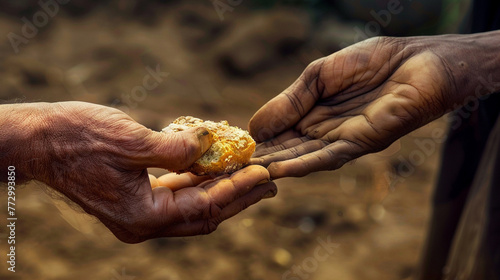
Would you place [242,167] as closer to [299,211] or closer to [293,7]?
[299,211]

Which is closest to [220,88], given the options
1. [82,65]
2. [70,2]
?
[82,65]

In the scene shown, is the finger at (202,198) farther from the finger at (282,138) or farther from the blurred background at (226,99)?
the blurred background at (226,99)

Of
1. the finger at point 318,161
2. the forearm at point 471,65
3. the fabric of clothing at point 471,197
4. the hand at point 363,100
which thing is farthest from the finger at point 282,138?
the fabric of clothing at point 471,197

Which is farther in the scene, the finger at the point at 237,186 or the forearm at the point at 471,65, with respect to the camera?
the forearm at the point at 471,65

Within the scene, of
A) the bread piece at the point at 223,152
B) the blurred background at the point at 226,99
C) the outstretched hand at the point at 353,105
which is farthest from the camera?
the blurred background at the point at 226,99

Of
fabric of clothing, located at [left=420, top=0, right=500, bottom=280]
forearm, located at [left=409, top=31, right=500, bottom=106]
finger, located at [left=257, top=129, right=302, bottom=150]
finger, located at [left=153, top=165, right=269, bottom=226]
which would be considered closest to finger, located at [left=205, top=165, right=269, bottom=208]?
finger, located at [left=153, top=165, right=269, bottom=226]

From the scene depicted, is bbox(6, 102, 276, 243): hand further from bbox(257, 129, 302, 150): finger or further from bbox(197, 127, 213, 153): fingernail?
bbox(257, 129, 302, 150): finger

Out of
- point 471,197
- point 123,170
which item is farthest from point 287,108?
point 471,197
